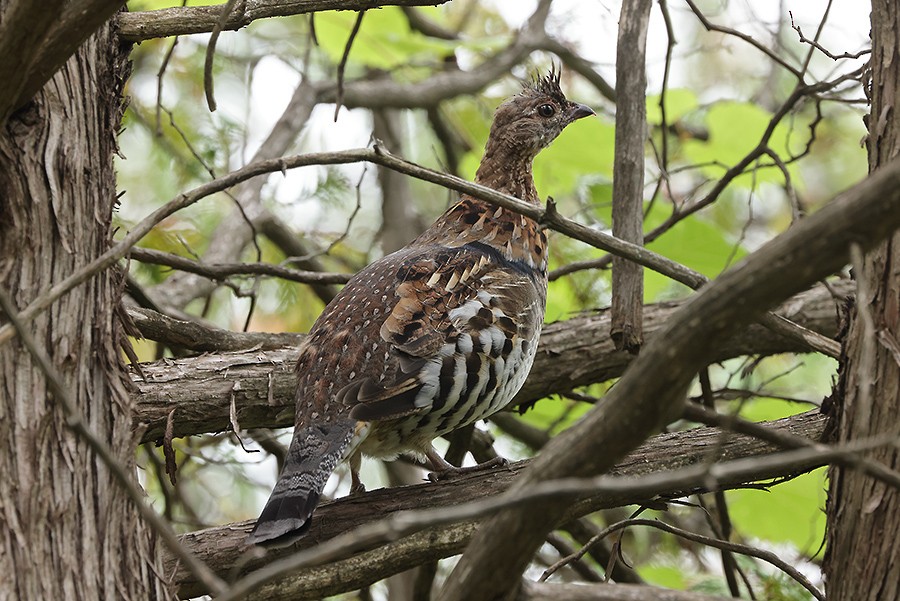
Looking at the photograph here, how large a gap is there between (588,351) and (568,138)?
172 centimetres

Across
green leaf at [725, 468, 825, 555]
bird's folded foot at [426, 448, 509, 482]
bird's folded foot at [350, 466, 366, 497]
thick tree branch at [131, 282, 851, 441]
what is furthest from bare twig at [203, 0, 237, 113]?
green leaf at [725, 468, 825, 555]

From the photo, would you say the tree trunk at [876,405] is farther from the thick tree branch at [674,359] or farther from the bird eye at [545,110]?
the bird eye at [545,110]

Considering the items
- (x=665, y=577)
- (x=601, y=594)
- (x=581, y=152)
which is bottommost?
(x=601, y=594)

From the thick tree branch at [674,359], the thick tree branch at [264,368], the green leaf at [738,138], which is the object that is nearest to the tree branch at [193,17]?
the thick tree branch at [264,368]

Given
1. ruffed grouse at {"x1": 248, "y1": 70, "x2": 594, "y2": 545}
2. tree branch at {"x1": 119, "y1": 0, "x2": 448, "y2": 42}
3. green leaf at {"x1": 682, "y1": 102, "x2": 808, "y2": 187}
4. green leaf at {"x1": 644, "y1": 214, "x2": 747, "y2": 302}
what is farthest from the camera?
green leaf at {"x1": 682, "y1": 102, "x2": 808, "y2": 187}

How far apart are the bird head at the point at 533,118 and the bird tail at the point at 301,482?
2.56m

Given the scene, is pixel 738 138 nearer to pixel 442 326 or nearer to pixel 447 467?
pixel 442 326

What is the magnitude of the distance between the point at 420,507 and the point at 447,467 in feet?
2.46

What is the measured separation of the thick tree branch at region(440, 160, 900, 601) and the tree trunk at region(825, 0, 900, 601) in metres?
1.08

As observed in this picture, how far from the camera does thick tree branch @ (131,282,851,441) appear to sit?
16.7 feet

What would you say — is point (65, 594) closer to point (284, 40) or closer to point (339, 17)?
point (339, 17)

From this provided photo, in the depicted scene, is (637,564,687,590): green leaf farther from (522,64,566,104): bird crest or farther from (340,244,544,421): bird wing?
(522,64,566,104): bird crest

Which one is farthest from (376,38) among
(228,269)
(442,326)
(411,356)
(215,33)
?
(215,33)

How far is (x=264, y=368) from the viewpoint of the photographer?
18.0 ft
